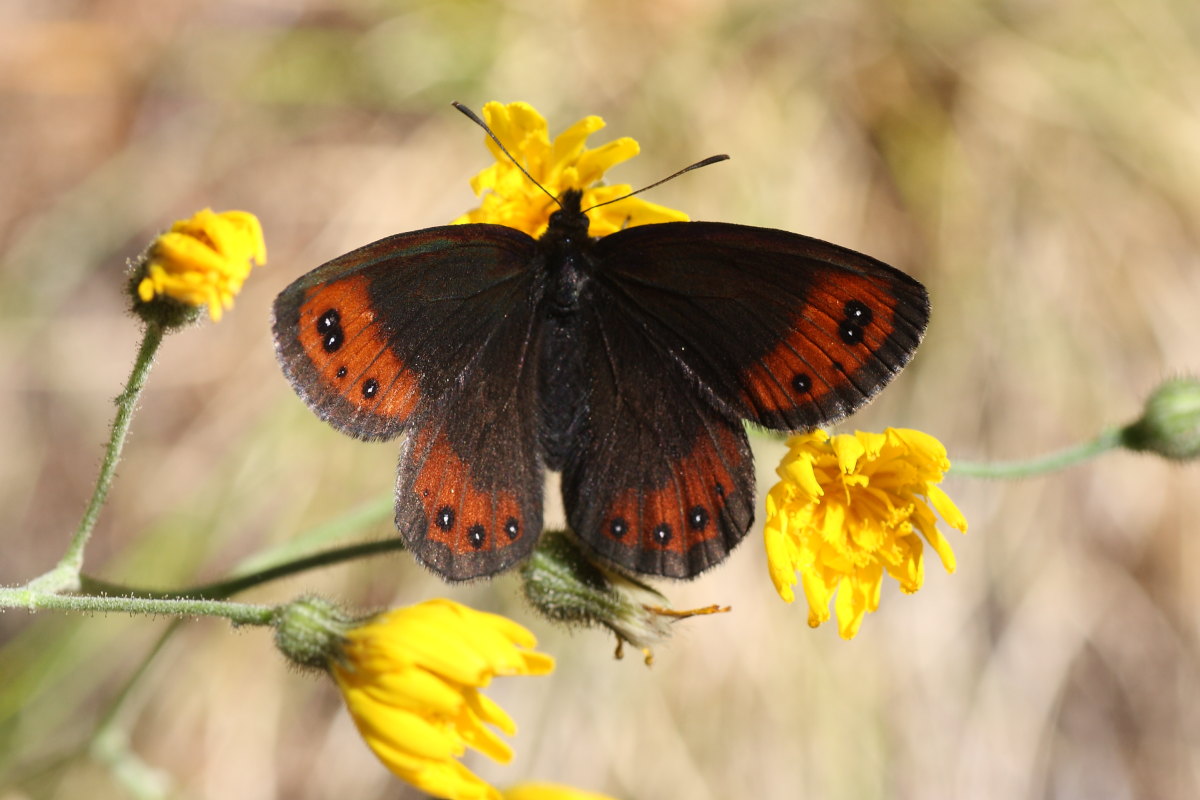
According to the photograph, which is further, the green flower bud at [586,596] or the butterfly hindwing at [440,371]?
the green flower bud at [586,596]

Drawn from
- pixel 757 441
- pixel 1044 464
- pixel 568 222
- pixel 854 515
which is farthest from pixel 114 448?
pixel 757 441

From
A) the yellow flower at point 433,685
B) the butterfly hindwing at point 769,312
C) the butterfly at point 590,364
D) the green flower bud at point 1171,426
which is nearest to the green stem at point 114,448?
the butterfly at point 590,364

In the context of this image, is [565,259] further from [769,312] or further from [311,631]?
[311,631]

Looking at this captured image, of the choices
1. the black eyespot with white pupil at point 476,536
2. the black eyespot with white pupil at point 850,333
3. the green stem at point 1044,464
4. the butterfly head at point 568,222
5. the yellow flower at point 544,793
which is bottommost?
the yellow flower at point 544,793

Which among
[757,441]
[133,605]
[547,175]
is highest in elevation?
[547,175]

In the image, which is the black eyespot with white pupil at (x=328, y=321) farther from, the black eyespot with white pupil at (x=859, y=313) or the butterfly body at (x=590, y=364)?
the black eyespot with white pupil at (x=859, y=313)

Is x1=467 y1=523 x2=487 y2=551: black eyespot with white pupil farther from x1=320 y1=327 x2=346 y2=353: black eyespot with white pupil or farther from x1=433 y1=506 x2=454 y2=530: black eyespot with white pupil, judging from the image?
x1=320 y1=327 x2=346 y2=353: black eyespot with white pupil

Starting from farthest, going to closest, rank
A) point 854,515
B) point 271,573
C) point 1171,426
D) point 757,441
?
point 757,441 → point 1171,426 → point 854,515 → point 271,573

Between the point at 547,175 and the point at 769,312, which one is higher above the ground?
the point at 547,175
